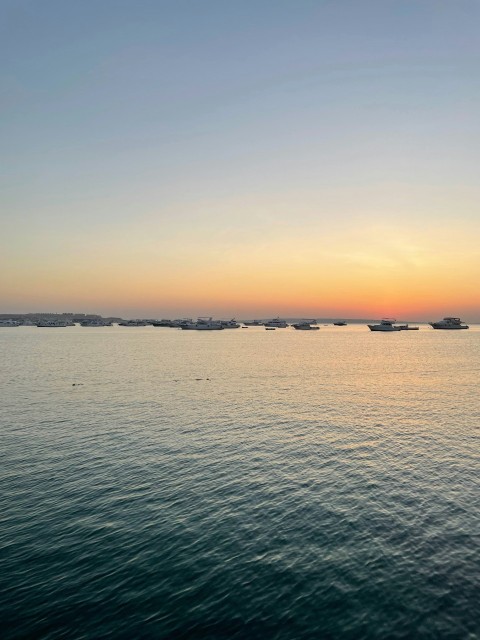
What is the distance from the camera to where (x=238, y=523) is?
25.1 meters

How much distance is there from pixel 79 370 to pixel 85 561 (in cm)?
8323

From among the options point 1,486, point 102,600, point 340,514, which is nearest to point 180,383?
point 1,486

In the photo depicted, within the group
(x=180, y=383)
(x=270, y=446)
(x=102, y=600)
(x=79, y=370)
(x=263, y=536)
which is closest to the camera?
(x=102, y=600)

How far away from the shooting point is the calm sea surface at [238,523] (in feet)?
56.6

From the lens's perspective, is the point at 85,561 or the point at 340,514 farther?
the point at 340,514

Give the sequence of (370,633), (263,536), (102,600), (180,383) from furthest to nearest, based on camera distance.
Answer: (180,383) → (263,536) → (102,600) → (370,633)

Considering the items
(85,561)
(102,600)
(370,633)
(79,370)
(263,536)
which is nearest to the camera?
(370,633)

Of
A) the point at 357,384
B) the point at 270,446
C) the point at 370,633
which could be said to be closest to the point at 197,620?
the point at 370,633

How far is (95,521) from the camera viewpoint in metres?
25.2

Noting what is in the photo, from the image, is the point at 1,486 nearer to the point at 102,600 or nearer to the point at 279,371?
the point at 102,600

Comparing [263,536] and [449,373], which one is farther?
[449,373]

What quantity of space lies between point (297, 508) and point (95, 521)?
13.2 meters

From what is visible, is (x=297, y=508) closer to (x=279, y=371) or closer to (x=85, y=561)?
(x=85, y=561)

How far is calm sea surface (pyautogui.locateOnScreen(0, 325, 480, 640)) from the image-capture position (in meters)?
17.3
